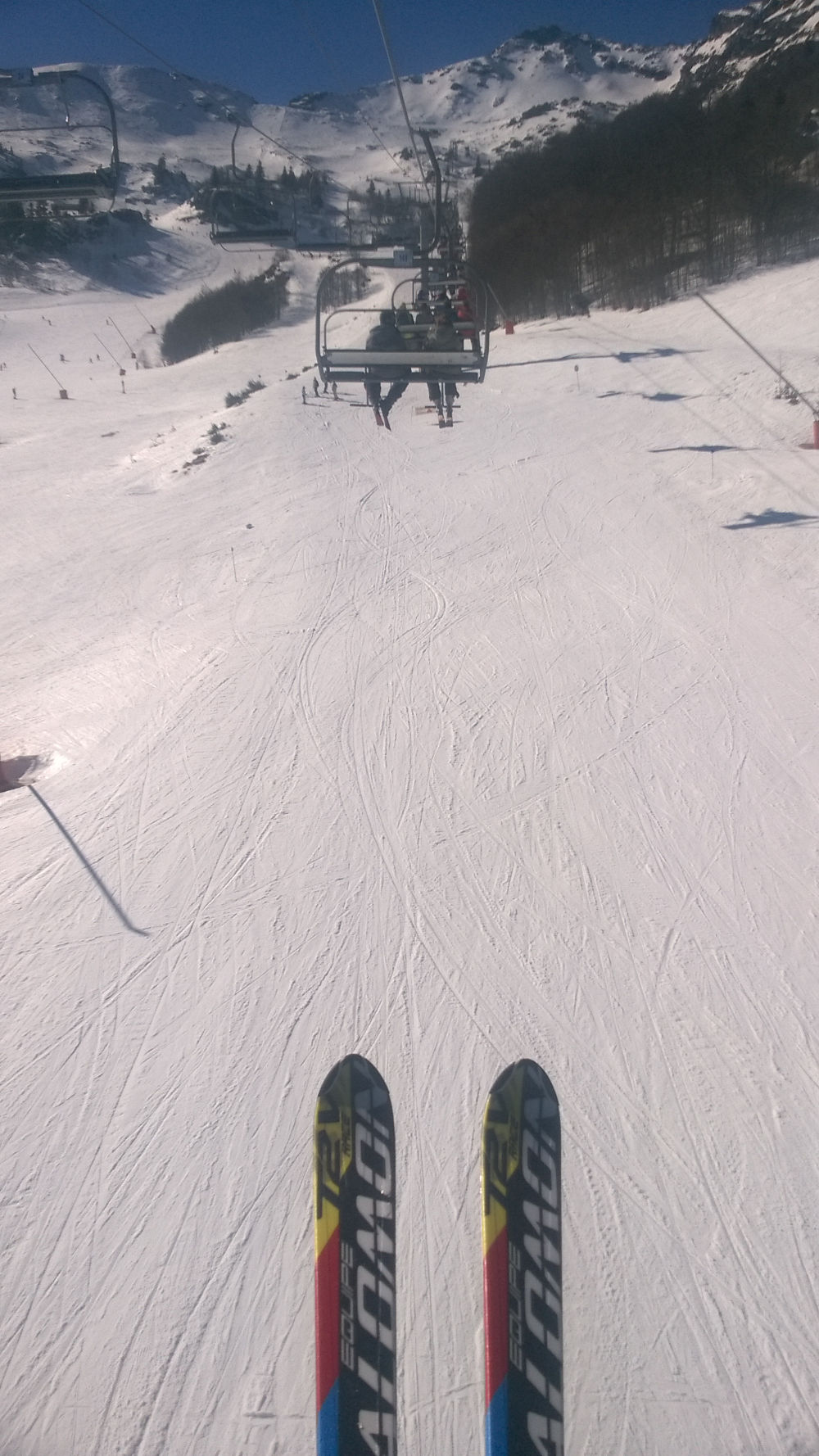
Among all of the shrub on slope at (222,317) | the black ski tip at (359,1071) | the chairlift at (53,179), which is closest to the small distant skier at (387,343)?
the chairlift at (53,179)

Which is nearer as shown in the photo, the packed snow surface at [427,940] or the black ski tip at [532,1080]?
the black ski tip at [532,1080]

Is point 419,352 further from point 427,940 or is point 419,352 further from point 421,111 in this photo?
point 421,111

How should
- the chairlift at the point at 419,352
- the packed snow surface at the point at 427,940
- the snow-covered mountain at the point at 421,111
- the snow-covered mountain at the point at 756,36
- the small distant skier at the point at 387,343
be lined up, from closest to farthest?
the packed snow surface at the point at 427,940 < the chairlift at the point at 419,352 < the small distant skier at the point at 387,343 < the snow-covered mountain at the point at 756,36 < the snow-covered mountain at the point at 421,111

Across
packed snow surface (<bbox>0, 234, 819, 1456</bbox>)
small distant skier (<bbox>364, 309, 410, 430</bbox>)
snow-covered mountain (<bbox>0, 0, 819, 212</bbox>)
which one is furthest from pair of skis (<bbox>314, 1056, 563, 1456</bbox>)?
snow-covered mountain (<bbox>0, 0, 819, 212</bbox>)

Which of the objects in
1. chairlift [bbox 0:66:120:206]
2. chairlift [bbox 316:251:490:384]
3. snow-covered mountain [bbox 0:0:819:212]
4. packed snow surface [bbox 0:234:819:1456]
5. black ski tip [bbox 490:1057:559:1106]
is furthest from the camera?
snow-covered mountain [bbox 0:0:819:212]

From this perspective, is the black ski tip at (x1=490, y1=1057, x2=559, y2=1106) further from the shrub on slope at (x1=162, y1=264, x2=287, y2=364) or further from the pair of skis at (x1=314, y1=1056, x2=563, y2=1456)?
the shrub on slope at (x1=162, y1=264, x2=287, y2=364)

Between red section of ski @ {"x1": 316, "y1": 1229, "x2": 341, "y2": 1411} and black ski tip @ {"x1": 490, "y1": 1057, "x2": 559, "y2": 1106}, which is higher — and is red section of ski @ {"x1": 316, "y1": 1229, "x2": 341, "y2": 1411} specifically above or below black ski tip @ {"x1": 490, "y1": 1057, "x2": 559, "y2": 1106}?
below

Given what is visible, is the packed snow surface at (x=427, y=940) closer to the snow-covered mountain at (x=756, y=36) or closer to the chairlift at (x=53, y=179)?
the chairlift at (x=53, y=179)
